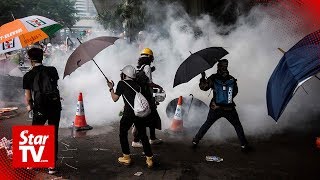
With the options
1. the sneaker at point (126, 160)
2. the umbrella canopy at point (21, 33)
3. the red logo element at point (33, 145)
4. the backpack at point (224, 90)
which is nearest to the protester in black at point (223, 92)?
the backpack at point (224, 90)

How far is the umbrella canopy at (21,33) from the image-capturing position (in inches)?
251

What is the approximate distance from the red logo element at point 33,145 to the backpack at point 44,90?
39cm

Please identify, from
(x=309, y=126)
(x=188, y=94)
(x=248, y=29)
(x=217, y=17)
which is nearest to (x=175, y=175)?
(x=188, y=94)

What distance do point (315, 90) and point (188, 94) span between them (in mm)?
4209

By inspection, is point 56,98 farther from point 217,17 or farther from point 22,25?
point 217,17

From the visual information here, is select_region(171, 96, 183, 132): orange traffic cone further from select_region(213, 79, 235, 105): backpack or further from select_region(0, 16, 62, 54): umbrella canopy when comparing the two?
select_region(0, 16, 62, 54): umbrella canopy

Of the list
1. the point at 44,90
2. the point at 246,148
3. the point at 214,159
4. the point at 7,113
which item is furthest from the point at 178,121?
the point at 7,113

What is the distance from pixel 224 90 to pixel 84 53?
2.55m

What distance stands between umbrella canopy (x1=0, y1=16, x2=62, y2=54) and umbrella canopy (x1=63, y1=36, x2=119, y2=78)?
1.10m

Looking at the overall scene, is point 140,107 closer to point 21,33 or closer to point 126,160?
point 126,160

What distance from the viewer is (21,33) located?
6.40m

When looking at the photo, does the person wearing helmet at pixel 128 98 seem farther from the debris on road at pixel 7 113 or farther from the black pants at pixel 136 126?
the debris on road at pixel 7 113

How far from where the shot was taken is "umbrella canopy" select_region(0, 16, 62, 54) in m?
6.38

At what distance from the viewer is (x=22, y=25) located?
653 centimetres
